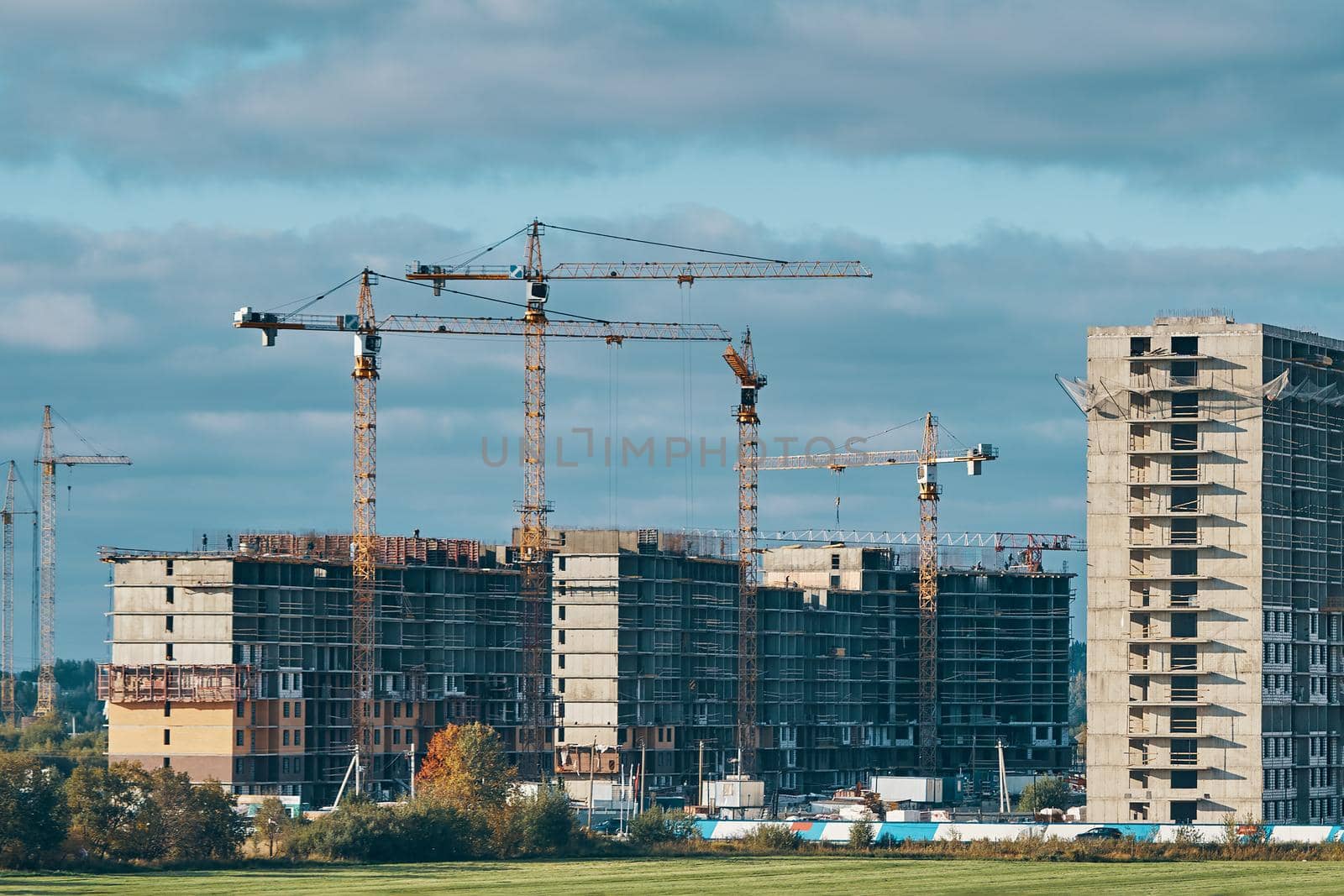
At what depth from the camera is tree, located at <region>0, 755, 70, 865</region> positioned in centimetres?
15938

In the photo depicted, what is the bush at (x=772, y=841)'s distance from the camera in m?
182

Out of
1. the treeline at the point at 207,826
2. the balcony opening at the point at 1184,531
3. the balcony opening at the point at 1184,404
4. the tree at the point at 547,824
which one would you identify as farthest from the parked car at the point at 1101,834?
the tree at the point at 547,824

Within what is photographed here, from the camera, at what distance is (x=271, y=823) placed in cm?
17700

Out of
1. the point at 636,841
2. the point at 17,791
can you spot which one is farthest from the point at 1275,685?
the point at 17,791

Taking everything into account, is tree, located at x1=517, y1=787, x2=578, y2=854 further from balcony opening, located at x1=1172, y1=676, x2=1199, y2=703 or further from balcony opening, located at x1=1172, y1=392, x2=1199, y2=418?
balcony opening, located at x1=1172, y1=392, x2=1199, y2=418

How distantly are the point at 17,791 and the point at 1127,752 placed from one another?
266 feet

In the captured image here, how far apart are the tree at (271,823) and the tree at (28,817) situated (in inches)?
640

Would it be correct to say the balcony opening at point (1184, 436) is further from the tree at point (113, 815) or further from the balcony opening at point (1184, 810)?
the tree at point (113, 815)

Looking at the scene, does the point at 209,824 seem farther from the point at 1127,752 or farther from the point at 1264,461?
the point at 1264,461

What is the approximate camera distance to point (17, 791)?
161 m

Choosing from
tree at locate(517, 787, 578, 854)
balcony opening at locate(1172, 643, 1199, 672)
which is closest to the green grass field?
tree at locate(517, 787, 578, 854)

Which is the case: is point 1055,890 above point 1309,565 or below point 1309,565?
below

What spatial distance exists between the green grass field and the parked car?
1617cm

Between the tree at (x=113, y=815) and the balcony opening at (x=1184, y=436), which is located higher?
the balcony opening at (x=1184, y=436)
